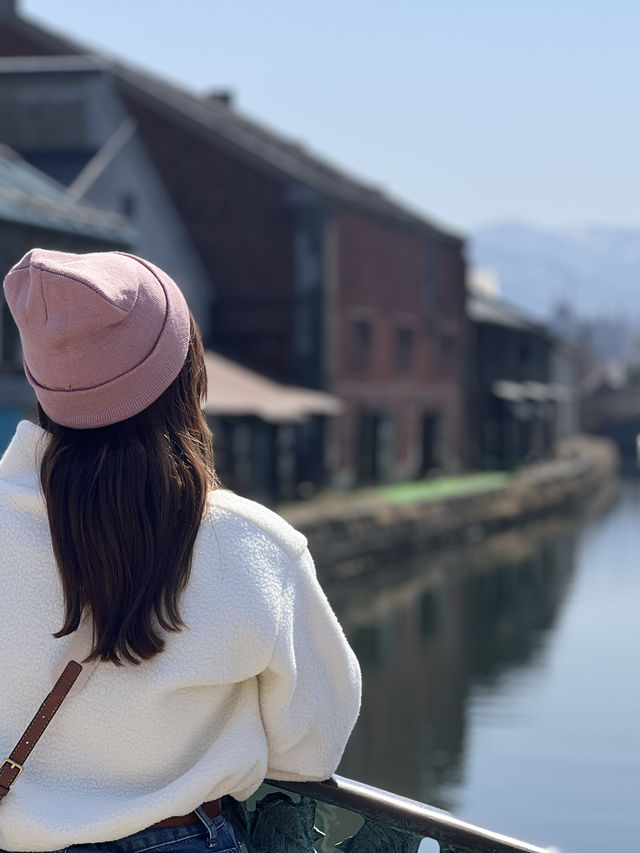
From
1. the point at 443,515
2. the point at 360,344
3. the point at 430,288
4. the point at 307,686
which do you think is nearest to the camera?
the point at 307,686

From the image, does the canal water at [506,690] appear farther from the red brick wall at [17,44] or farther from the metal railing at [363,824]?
the red brick wall at [17,44]

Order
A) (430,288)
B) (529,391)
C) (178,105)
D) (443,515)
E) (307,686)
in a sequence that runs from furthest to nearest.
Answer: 1. (529,391)
2. (430,288)
3. (443,515)
4. (178,105)
5. (307,686)

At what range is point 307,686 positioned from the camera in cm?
203

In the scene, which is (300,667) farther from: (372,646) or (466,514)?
(466,514)

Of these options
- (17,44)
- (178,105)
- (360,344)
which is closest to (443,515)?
(360,344)

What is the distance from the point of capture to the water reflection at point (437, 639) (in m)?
13.5

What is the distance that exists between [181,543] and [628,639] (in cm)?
1828

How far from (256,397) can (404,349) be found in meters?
9.43

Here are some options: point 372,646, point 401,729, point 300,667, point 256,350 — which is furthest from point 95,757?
point 256,350

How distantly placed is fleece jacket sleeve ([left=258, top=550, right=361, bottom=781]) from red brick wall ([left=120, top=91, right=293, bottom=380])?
26.6 meters

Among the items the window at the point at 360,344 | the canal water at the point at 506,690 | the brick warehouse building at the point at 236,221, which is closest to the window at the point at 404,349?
the brick warehouse building at the point at 236,221

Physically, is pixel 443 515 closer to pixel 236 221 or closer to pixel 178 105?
pixel 236 221

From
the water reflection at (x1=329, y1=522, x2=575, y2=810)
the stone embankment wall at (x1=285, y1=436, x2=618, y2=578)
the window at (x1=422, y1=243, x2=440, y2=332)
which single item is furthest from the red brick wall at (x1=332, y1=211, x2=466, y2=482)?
the water reflection at (x1=329, y1=522, x2=575, y2=810)

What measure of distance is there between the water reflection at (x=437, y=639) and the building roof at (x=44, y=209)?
6202 millimetres
